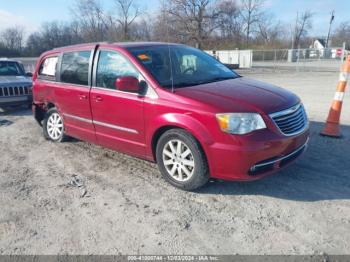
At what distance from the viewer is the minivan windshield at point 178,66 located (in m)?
4.36

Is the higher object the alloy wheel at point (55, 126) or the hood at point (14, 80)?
the hood at point (14, 80)

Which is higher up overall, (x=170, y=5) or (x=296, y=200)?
(x=170, y=5)

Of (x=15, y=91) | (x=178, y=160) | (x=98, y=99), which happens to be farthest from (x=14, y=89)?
(x=178, y=160)

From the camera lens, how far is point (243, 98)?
388 cm

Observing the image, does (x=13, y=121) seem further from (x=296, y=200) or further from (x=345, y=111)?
(x=345, y=111)

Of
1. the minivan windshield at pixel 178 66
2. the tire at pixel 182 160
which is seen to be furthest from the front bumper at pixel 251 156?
the minivan windshield at pixel 178 66

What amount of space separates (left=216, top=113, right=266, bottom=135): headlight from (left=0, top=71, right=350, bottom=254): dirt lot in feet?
2.78

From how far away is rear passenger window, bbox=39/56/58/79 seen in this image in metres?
5.96

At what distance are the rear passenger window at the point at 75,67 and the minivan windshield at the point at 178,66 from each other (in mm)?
938

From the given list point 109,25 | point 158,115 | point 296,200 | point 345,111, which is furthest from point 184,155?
point 109,25

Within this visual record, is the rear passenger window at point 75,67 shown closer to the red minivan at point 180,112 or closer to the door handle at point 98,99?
the red minivan at point 180,112

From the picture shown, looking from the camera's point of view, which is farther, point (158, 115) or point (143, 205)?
point (158, 115)

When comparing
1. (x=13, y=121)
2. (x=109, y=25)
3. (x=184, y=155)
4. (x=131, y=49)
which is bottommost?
(x=13, y=121)

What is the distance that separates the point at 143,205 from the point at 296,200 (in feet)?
5.76
